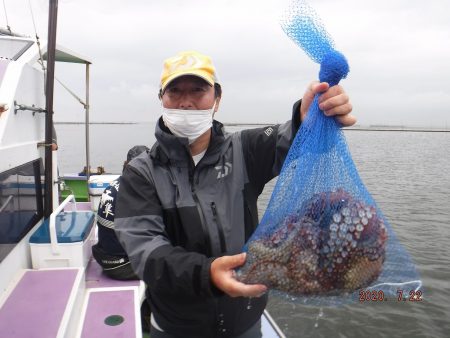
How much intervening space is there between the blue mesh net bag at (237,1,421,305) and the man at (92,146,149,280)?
3.09 metres

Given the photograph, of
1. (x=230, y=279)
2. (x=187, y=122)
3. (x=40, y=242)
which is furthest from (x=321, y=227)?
(x=40, y=242)

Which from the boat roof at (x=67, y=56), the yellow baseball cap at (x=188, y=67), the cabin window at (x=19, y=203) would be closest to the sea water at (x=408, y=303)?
the yellow baseball cap at (x=188, y=67)

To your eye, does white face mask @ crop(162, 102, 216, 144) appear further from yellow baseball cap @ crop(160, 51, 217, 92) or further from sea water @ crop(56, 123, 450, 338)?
sea water @ crop(56, 123, 450, 338)

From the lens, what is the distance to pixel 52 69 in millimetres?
5223

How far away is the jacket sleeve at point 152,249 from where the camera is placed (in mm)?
1615

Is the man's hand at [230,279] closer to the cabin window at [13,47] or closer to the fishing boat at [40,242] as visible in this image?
the fishing boat at [40,242]

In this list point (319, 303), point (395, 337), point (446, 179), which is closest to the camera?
point (319, 303)

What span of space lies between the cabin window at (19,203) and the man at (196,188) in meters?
2.55

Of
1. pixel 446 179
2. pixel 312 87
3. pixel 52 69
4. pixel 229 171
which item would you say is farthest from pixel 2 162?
pixel 446 179

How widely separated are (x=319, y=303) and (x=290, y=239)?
1.80 ft

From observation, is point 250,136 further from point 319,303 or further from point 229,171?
point 319,303

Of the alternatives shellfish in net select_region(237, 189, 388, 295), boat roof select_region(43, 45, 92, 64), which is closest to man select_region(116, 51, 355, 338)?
shellfish in net select_region(237, 189, 388, 295)

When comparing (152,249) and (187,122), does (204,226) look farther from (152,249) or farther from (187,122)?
(187,122)

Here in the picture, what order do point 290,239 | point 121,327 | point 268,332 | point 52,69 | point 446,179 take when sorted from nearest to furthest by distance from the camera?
point 290,239, point 121,327, point 268,332, point 52,69, point 446,179
